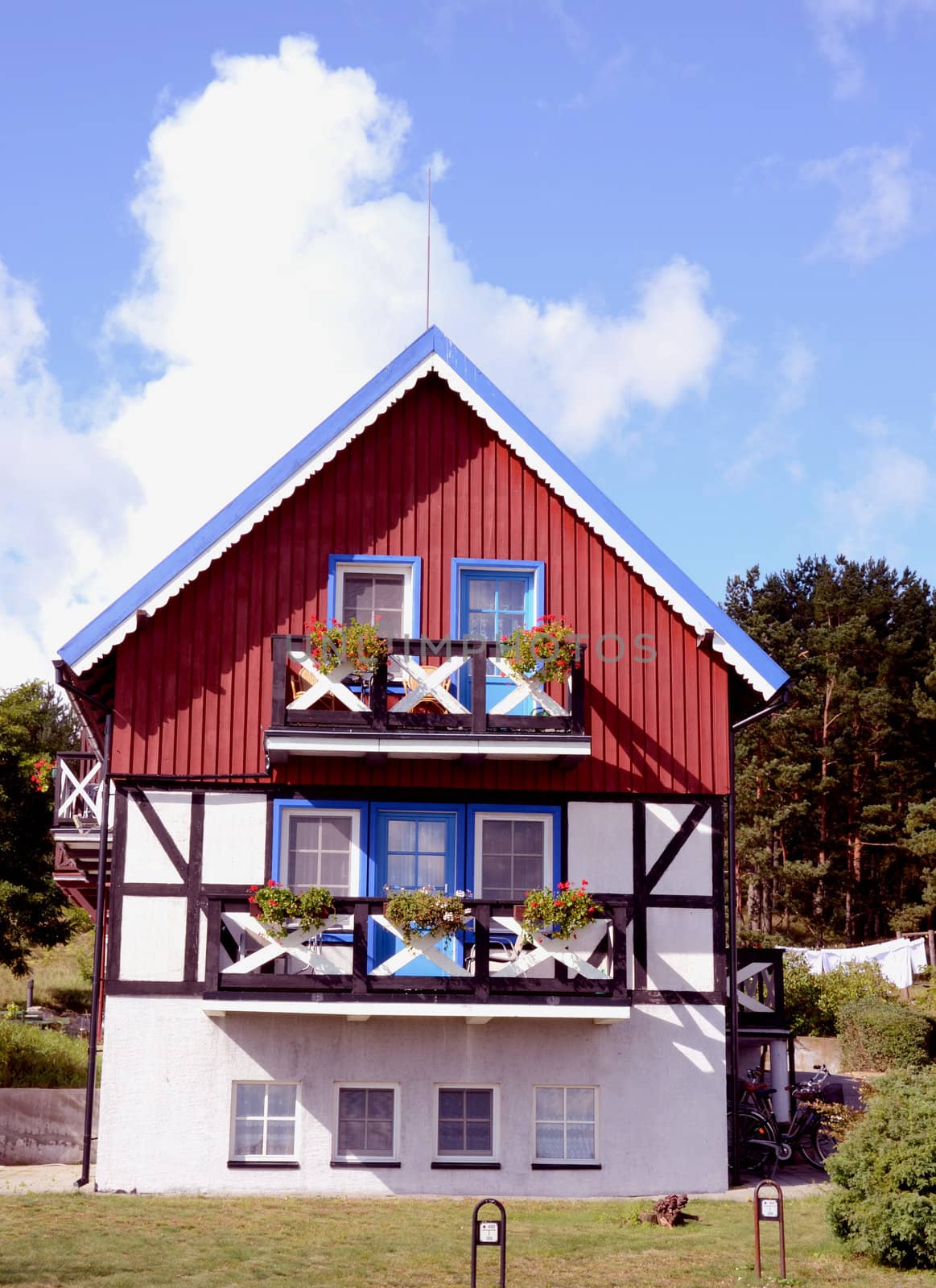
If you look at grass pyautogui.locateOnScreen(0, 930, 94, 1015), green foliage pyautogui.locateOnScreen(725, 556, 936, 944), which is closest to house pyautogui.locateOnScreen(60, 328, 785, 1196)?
grass pyautogui.locateOnScreen(0, 930, 94, 1015)

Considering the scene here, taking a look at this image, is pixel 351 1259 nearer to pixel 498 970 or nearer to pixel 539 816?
pixel 498 970

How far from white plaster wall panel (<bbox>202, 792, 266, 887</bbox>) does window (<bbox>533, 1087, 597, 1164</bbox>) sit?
4781mm

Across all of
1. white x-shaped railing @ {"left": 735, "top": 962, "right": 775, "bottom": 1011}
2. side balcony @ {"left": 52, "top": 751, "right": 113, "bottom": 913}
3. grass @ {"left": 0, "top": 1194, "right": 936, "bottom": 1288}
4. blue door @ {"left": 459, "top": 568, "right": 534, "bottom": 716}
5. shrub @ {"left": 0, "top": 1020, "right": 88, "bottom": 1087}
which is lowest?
grass @ {"left": 0, "top": 1194, "right": 936, "bottom": 1288}

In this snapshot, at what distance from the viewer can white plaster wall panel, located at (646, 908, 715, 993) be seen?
787 inches

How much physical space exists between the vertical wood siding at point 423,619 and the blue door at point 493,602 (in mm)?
287

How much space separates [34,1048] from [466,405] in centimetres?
1214

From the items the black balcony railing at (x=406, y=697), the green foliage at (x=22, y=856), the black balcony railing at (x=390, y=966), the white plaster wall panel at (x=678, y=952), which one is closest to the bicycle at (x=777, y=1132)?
the white plaster wall panel at (x=678, y=952)

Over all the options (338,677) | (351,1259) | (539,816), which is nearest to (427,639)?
(338,677)

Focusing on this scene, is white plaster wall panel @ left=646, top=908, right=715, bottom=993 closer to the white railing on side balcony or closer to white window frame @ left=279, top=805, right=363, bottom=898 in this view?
white window frame @ left=279, top=805, right=363, bottom=898

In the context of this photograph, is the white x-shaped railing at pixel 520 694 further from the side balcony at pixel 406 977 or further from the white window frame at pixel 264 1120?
the white window frame at pixel 264 1120

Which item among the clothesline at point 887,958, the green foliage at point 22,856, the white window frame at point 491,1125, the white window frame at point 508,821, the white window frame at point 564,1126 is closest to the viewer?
the white window frame at point 491,1125

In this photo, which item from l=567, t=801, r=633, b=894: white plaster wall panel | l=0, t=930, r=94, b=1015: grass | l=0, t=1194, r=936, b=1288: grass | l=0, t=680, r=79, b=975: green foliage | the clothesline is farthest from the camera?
l=0, t=930, r=94, b=1015: grass

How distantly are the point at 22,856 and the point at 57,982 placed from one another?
25.9 ft

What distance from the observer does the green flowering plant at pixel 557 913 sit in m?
18.4
